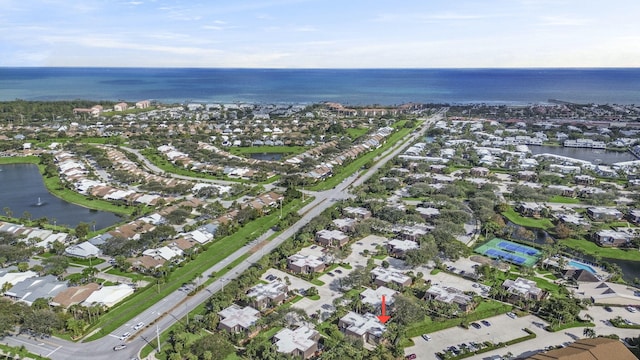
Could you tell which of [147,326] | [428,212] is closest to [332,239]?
[428,212]

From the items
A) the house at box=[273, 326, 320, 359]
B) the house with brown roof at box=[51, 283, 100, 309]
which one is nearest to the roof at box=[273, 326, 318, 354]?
the house at box=[273, 326, 320, 359]

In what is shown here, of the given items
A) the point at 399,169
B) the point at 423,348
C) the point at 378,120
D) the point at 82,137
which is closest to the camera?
the point at 423,348

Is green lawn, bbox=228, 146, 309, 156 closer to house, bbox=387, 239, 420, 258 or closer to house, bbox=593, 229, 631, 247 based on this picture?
house, bbox=387, 239, 420, 258

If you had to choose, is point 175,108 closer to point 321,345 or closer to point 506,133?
point 506,133

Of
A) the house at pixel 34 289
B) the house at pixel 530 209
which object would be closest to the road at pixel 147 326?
the house at pixel 34 289

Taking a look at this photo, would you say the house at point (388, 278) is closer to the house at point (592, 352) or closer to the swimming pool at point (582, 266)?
the house at point (592, 352)

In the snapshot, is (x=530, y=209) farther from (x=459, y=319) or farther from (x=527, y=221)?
(x=459, y=319)

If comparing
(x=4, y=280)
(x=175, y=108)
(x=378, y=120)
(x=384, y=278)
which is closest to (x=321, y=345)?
(x=384, y=278)
